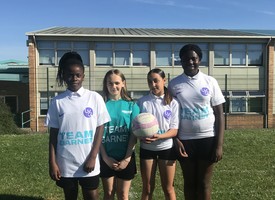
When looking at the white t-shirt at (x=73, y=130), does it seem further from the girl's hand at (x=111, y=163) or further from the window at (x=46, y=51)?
the window at (x=46, y=51)

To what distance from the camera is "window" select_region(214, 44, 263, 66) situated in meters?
31.6

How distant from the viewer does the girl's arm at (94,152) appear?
13.2ft

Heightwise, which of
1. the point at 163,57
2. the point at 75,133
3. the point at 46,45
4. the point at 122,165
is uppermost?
the point at 46,45

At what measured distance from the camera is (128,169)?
4.54 m

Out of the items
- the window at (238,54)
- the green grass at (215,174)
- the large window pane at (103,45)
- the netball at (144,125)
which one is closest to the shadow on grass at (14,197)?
the green grass at (215,174)

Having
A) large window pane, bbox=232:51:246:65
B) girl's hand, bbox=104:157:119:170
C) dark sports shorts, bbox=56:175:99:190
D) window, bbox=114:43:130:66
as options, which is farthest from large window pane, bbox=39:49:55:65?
dark sports shorts, bbox=56:175:99:190

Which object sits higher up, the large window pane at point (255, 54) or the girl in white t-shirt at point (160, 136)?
the large window pane at point (255, 54)

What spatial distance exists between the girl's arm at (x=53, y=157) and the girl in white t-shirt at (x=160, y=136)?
1.06 metres

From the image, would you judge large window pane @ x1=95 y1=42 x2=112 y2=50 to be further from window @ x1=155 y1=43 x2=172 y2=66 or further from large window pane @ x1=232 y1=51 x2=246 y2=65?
large window pane @ x1=232 y1=51 x2=246 y2=65

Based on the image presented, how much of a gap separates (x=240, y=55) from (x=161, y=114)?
28737mm

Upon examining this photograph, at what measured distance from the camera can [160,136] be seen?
15.0ft

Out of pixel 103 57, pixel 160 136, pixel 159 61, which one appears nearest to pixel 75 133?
pixel 160 136

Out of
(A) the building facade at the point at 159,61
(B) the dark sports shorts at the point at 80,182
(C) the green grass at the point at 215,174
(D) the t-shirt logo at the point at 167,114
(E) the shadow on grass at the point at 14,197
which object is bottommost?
(E) the shadow on grass at the point at 14,197

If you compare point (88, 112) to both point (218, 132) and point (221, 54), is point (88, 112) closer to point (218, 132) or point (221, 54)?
point (218, 132)
